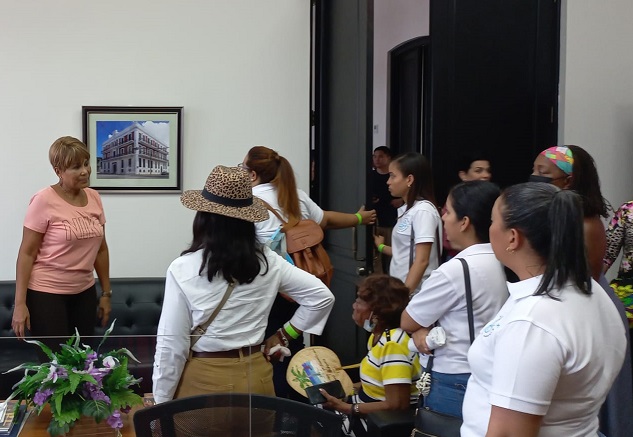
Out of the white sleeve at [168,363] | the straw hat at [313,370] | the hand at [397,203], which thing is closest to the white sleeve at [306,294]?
the straw hat at [313,370]

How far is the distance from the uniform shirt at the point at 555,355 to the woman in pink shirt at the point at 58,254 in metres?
2.43

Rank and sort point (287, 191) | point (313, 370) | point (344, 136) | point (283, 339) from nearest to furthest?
point (283, 339) < point (313, 370) < point (287, 191) < point (344, 136)

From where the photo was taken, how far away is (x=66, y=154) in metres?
3.43

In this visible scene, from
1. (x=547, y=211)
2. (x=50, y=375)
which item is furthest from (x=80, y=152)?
(x=547, y=211)

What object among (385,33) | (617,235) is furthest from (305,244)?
(385,33)

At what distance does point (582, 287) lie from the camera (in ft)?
5.00

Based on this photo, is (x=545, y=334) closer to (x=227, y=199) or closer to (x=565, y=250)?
(x=565, y=250)

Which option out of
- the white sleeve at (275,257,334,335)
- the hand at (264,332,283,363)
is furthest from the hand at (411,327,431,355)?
the hand at (264,332,283,363)

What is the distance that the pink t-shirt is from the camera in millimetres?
3410

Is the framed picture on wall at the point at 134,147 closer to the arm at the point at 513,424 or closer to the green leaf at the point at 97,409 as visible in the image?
the green leaf at the point at 97,409

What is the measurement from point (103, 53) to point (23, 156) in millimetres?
849

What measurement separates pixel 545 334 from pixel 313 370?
79.8 inches

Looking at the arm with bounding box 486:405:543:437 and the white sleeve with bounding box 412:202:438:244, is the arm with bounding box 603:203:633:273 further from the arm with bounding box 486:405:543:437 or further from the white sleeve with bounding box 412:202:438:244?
the arm with bounding box 486:405:543:437

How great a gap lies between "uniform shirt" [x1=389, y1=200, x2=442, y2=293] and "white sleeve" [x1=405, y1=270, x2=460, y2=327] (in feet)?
4.06
